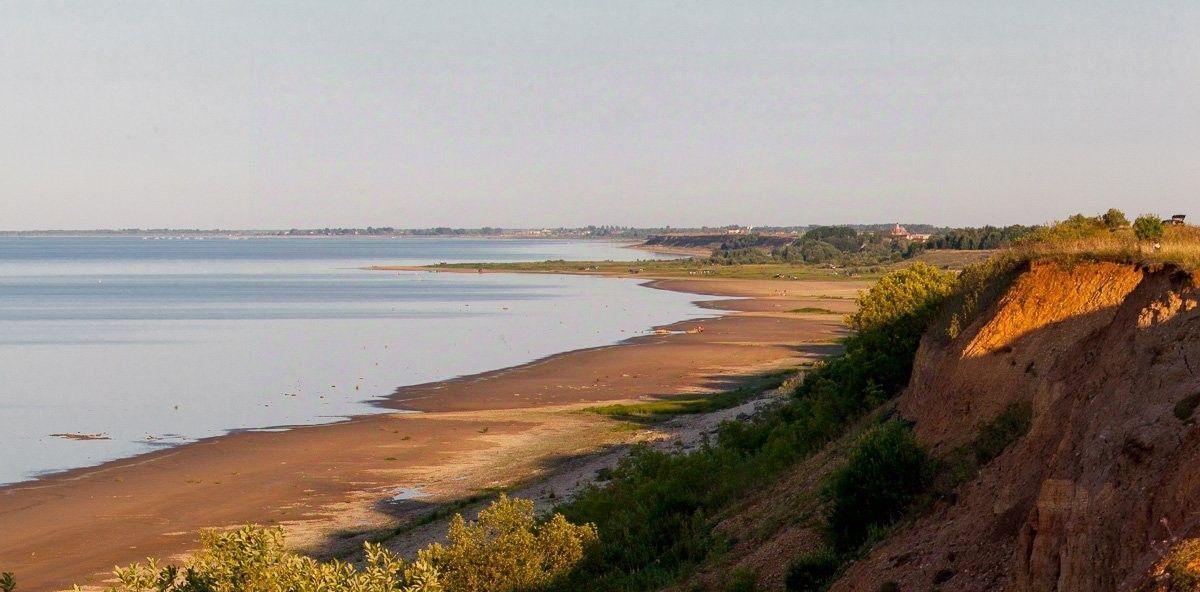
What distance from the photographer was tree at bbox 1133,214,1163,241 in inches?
725

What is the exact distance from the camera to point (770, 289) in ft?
388

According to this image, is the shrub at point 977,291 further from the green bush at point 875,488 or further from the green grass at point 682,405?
the green grass at point 682,405

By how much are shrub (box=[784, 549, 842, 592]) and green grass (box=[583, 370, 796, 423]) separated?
24.9 m

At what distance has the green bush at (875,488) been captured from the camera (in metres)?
16.2

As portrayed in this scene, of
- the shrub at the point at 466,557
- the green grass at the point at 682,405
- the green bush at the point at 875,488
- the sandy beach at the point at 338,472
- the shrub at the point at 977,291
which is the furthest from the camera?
the green grass at the point at 682,405

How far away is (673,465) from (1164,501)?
1525 cm

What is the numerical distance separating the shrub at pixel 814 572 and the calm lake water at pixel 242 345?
2634 centimetres

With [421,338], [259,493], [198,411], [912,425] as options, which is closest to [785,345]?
[421,338]

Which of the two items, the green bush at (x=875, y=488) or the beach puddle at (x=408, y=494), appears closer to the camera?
the green bush at (x=875, y=488)

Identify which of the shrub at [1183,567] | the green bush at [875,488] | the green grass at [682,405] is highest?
the shrub at [1183,567]

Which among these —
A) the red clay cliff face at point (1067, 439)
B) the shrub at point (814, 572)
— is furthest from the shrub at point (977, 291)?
the shrub at point (814, 572)

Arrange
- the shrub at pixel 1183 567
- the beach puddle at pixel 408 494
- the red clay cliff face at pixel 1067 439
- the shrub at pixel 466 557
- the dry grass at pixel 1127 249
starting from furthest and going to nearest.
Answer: the beach puddle at pixel 408 494 → the dry grass at pixel 1127 249 → the shrub at pixel 466 557 → the red clay cliff face at pixel 1067 439 → the shrub at pixel 1183 567

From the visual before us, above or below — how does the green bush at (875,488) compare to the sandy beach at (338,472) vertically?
above

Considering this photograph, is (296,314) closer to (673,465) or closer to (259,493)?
(259,493)
